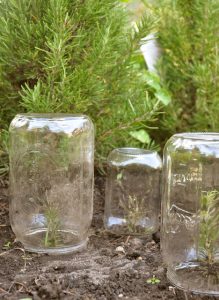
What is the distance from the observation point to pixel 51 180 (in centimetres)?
167

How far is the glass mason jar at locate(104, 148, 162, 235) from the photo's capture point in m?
1.85

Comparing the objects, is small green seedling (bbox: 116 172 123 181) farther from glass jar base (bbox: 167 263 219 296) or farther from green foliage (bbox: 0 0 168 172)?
glass jar base (bbox: 167 263 219 296)

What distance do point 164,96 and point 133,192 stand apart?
71 cm

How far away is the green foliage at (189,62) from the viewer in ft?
7.86

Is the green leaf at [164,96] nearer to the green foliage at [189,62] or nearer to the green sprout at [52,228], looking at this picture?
the green foliage at [189,62]

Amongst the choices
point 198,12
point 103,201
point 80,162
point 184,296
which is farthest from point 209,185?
point 198,12

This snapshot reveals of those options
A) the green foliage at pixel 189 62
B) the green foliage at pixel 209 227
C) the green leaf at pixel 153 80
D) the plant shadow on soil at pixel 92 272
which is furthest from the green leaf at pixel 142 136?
the green foliage at pixel 209 227

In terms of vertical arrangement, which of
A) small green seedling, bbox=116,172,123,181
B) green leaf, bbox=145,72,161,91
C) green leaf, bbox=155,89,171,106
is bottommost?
small green seedling, bbox=116,172,123,181

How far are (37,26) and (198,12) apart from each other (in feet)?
3.24

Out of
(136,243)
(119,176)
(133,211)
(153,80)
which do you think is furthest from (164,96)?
(136,243)

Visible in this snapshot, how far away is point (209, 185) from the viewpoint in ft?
4.61

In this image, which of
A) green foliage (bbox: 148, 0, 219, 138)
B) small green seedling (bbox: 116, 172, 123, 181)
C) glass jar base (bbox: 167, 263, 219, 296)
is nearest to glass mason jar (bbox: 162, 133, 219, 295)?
glass jar base (bbox: 167, 263, 219, 296)

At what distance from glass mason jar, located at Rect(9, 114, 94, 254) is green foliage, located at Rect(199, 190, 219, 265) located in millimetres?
446

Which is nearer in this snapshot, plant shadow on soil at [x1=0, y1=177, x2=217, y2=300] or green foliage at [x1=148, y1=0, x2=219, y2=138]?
plant shadow on soil at [x1=0, y1=177, x2=217, y2=300]
